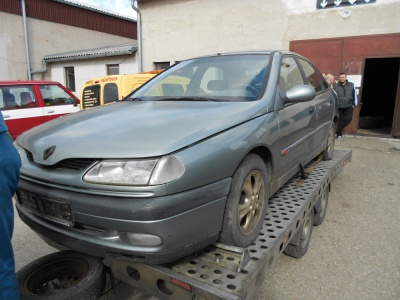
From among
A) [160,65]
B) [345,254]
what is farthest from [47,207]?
[160,65]

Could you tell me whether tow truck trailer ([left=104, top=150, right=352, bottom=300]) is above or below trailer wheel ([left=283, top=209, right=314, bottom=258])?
above

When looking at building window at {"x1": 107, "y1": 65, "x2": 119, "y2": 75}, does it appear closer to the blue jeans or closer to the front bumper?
the front bumper

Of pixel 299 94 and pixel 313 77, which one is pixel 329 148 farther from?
pixel 299 94

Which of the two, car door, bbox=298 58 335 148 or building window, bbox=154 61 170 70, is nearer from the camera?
car door, bbox=298 58 335 148

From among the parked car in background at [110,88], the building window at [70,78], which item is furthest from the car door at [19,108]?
the building window at [70,78]

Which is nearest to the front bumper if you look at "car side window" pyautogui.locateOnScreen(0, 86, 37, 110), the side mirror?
the side mirror

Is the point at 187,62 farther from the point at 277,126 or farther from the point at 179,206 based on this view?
the point at 179,206

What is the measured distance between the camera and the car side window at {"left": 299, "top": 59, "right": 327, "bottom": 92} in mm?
3525

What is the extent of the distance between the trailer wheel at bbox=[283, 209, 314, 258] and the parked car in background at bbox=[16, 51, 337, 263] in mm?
520

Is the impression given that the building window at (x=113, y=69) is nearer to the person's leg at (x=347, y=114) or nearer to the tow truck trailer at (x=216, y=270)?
the person's leg at (x=347, y=114)

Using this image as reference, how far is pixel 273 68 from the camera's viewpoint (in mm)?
2588

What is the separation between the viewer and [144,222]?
147 centimetres

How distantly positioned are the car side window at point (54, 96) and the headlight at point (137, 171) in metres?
6.62

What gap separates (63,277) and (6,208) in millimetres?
777
